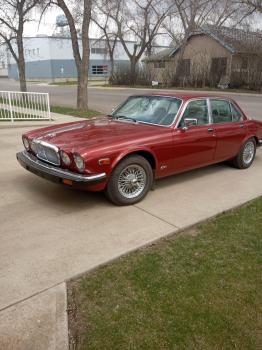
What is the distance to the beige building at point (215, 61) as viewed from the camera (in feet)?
94.6

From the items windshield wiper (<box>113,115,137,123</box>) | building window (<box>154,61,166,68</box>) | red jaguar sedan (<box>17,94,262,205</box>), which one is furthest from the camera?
building window (<box>154,61,166,68</box>)

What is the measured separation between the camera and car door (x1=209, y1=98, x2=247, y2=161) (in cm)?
575

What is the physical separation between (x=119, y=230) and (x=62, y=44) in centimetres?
5785

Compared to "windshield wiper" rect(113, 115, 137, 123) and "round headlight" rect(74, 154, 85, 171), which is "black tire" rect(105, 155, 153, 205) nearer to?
"round headlight" rect(74, 154, 85, 171)

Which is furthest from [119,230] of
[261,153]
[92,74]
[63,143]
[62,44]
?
[92,74]

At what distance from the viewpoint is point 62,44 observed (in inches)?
2203

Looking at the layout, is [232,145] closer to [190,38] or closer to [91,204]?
[91,204]

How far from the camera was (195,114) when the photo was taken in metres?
5.40

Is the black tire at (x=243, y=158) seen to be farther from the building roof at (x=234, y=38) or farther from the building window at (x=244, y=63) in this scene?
the building window at (x=244, y=63)

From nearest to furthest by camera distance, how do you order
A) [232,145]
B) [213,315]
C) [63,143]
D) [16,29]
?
[213,315]
[63,143]
[232,145]
[16,29]

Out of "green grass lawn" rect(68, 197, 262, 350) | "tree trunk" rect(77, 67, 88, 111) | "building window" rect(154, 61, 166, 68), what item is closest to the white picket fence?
"tree trunk" rect(77, 67, 88, 111)

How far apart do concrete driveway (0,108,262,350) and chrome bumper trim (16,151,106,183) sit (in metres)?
0.49

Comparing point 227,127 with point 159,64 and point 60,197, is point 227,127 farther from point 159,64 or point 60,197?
point 159,64

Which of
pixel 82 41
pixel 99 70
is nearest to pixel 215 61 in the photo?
pixel 82 41
